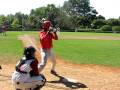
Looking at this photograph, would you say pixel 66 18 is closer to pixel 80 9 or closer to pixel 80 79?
A: pixel 80 9

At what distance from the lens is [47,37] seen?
43.7ft

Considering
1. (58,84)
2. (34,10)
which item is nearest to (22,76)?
(58,84)

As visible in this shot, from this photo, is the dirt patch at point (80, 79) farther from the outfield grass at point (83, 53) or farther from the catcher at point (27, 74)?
the outfield grass at point (83, 53)

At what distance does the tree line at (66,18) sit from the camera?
110 m

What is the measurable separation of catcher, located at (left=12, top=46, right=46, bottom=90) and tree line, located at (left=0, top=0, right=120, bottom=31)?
88240 mm

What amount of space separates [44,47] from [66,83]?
1721 millimetres

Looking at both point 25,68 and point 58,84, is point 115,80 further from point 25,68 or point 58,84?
point 25,68

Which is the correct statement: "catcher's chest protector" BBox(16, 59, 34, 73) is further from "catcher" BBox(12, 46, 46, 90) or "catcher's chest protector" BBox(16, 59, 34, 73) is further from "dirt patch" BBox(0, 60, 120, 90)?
"dirt patch" BBox(0, 60, 120, 90)

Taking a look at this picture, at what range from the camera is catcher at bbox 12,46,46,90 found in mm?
8961

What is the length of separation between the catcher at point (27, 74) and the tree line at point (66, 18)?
88240 millimetres

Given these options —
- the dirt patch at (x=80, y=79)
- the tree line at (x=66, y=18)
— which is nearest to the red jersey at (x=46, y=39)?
the dirt patch at (x=80, y=79)

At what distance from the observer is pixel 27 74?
9031mm

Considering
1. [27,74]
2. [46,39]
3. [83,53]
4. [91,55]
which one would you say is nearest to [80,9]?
[83,53]

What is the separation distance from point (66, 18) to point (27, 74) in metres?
109
